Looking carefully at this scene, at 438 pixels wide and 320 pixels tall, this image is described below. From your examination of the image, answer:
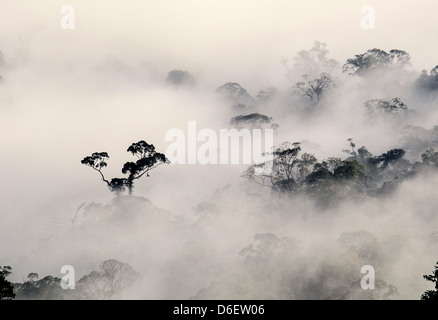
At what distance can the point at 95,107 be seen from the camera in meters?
182

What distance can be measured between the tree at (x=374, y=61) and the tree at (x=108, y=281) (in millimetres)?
88091

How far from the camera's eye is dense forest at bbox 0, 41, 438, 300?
56719 mm

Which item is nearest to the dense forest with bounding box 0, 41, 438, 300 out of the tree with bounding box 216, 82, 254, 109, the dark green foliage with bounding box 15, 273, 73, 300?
the dark green foliage with bounding box 15, 273, 73, 300

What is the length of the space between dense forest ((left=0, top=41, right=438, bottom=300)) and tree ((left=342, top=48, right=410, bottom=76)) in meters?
0.58

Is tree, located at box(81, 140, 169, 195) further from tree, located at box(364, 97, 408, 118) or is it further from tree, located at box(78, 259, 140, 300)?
tree, located at box(364, 97, 408, 118)

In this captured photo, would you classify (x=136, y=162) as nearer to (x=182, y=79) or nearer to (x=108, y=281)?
(x=108, y=281)

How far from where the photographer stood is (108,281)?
5947 centimetres

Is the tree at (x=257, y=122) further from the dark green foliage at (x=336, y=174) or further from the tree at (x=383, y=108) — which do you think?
the tree at (x=383, y=108)

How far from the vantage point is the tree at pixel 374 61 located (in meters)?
128

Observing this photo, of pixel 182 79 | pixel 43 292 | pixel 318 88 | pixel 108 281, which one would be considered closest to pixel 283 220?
pixel 108 281

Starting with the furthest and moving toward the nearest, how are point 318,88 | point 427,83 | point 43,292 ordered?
point 318,88 < point 427,83 < point 43,292

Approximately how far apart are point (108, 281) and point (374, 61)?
95.8 meters
